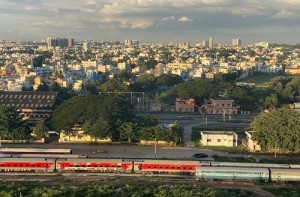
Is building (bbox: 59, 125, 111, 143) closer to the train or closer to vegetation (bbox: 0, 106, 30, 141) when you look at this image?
vegetation (bbox: 0, 106, 30, 141)

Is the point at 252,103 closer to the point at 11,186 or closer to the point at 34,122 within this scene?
the point at 34,122

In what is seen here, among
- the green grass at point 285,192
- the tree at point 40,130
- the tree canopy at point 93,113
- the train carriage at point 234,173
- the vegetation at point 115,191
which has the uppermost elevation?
the tree canopy at point 93,113

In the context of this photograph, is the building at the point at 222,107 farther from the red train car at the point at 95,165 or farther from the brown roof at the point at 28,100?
the red train car at the point at 95,165

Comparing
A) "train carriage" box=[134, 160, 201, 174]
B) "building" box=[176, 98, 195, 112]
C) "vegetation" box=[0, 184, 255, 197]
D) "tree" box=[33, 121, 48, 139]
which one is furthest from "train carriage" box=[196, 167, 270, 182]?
"building" box=[176, 98, 195, 112]

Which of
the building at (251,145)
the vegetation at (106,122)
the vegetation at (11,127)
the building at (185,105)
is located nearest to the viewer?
the building at (251,145)

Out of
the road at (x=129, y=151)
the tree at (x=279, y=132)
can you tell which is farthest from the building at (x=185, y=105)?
the tree at (x=279, y=132)

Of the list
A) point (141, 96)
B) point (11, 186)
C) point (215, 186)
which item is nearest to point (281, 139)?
point (215, 186)
